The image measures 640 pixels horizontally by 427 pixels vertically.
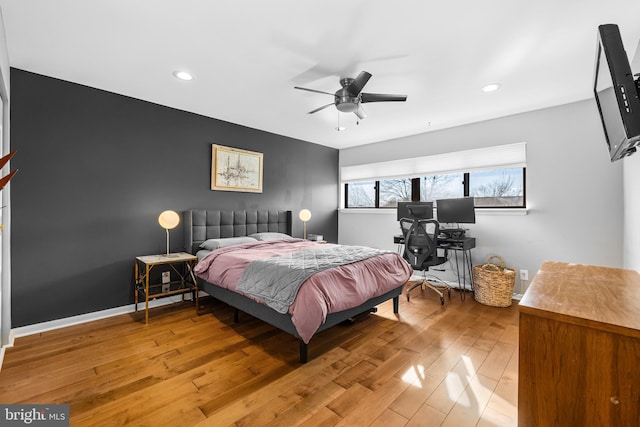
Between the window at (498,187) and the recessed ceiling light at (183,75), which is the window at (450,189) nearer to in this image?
the window at (498,187)

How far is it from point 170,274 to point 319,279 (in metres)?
2.32

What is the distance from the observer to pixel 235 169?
4273 millimetres

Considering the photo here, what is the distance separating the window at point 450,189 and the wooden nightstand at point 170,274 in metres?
3.48

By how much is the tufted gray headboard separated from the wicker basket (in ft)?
9.73

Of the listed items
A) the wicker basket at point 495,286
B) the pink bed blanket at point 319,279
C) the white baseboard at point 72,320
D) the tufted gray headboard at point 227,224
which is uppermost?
the tufted gray headboard at point 227,224

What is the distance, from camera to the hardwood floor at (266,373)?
170 cm

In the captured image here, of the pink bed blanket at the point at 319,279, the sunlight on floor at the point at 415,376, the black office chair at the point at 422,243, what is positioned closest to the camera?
the sunlight on floor at the point at 415,376

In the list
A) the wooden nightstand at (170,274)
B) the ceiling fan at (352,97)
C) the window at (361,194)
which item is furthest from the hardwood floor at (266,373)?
the window at (361,194)

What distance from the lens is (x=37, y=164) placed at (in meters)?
2.76

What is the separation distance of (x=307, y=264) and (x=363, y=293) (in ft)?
1.92

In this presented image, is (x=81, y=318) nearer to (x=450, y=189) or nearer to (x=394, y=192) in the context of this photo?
(x=394, y=192)

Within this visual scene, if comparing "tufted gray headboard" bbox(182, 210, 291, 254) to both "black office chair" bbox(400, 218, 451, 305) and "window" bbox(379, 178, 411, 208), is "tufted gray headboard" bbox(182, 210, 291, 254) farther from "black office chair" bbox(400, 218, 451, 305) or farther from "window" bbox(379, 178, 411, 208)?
"black office chair" bbox(400, 218, 451, 305)

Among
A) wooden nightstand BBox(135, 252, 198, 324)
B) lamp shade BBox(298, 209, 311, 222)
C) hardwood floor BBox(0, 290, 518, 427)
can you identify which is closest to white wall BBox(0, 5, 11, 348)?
hardwood floor BBox(0, 290, 518, 427)

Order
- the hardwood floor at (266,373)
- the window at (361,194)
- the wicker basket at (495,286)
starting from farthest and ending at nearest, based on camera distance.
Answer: the window at (361,194), the wicker basket at (495,286), the hardwood floor at (266,373)
